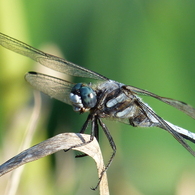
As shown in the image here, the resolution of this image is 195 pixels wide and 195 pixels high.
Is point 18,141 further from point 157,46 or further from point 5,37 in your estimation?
point 157,46

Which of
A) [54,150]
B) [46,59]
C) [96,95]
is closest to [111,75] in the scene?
[96,95]

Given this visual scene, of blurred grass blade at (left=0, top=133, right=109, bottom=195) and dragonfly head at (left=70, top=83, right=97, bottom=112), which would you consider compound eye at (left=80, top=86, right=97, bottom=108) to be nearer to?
dragonfly head at (left=70, top=83, right=97, bottom=112)

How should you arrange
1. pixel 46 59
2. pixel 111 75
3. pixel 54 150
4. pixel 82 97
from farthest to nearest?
1. pixel 111 75
2. pixel 46 59
3. pixel 82 97
4. pixel 54 150

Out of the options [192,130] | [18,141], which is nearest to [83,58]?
[18,141]

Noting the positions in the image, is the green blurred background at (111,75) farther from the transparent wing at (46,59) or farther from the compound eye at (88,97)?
the compound eye at (88,97)

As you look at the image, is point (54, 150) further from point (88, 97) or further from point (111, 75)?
point (111, 75)

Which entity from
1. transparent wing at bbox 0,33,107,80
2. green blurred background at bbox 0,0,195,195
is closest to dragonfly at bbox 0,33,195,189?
transparent wing at bbox 0,33,107,80
